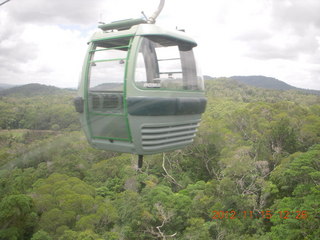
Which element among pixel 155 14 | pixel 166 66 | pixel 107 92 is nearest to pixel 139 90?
pixel 107 92

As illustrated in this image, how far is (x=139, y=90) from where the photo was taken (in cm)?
299

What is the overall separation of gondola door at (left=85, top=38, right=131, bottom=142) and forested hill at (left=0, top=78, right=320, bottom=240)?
925 cm

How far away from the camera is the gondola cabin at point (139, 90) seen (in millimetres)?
3049

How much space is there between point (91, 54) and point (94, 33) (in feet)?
0.84

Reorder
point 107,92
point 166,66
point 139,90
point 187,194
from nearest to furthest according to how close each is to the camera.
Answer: point 139,90 → point 107,92 → point 166,66 → point 187,194

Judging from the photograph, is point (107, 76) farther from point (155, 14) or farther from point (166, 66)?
point (155, 14)

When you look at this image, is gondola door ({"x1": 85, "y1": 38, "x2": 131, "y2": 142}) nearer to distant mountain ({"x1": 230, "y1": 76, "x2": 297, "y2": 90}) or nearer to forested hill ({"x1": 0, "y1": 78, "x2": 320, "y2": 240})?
forested hill ({"x1": 0, "y1": 78, "x2": 320, "y2": 240})

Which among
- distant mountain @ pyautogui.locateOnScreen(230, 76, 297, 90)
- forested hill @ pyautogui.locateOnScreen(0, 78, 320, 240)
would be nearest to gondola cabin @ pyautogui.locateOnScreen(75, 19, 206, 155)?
forested hill @ pyautogui.locateOnScreen(0, 78, 320, 240)

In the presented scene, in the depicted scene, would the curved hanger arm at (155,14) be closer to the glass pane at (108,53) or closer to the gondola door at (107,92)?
the gondola door at (107,92)

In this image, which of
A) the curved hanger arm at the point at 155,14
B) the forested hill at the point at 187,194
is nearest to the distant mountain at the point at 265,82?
the forested hill at the point at 187,194

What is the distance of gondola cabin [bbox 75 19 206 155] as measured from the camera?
10.0 ft

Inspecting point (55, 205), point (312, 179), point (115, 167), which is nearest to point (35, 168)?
point (115, 167)

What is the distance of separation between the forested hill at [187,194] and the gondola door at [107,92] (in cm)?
925

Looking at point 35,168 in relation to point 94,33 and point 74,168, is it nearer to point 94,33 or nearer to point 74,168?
point 74,168
